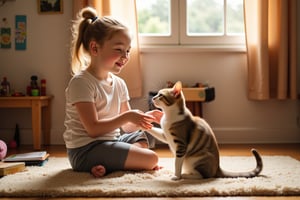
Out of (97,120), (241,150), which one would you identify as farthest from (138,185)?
(241,150)

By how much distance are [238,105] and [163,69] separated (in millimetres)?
588

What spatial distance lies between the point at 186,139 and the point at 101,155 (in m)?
0.36

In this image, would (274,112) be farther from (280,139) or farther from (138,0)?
(138,0)

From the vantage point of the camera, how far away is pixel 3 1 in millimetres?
2727

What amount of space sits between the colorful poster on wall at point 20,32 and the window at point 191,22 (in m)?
0.81

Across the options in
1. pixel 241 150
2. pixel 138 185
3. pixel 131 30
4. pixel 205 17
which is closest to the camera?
pixel 138 185

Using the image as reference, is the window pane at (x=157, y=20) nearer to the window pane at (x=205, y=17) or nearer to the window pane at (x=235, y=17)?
the window pane at (x=205, y=17)

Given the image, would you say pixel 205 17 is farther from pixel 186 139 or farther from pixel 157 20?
pixel 186 139

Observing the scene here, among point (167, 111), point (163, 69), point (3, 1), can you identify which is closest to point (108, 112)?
point (167, 111)

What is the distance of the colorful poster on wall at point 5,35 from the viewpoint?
2.74 meters

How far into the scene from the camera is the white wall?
9.02ft

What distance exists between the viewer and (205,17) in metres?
2.83

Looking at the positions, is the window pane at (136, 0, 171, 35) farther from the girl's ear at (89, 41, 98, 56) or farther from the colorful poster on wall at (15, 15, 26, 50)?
the girl's ear at (89, 41, 98, 56)

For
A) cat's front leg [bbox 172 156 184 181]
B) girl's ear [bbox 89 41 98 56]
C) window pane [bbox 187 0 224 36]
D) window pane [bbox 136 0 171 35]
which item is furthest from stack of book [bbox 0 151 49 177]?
window pane [bbox 187 0 224 36]
